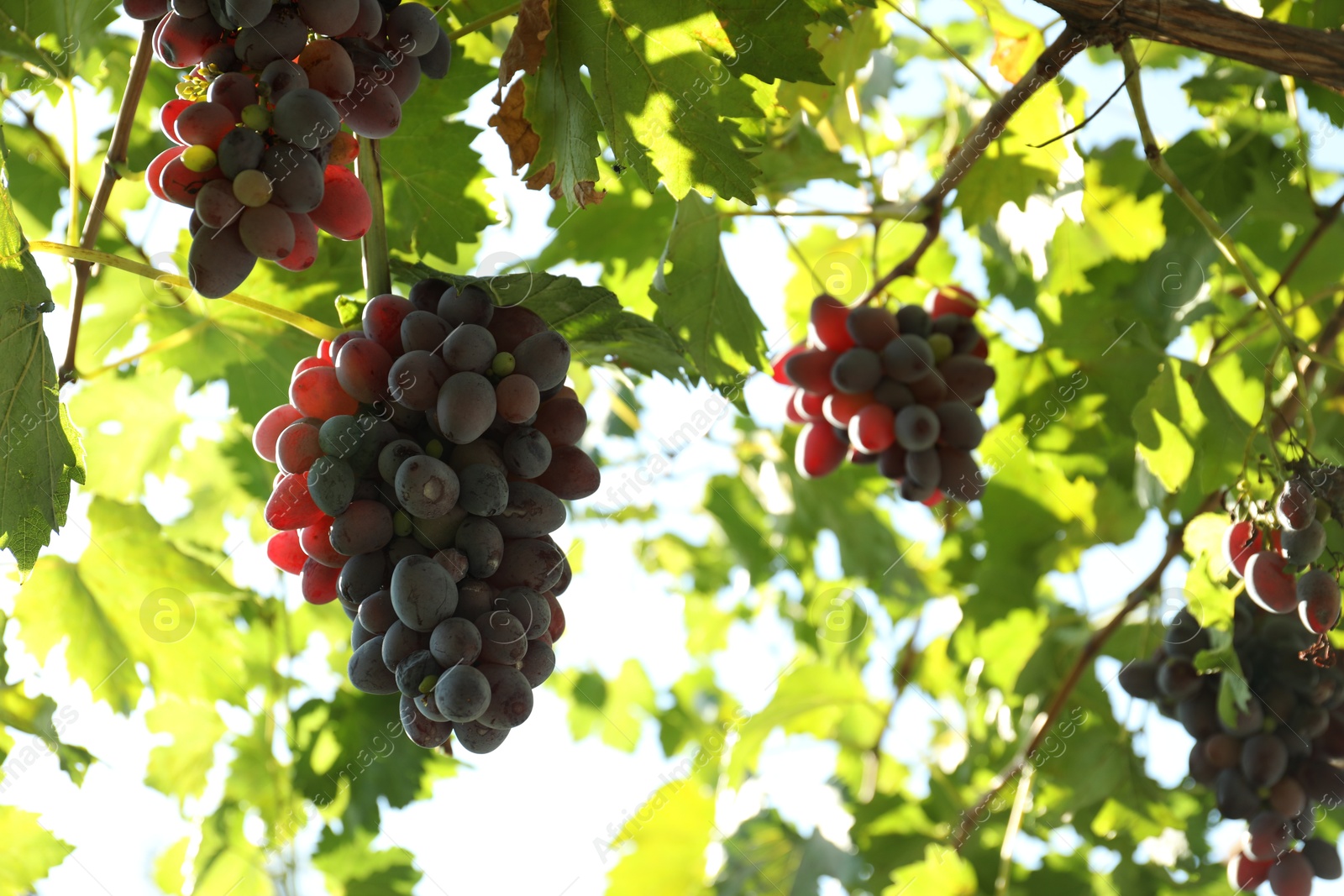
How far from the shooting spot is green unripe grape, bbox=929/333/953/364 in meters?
2.06

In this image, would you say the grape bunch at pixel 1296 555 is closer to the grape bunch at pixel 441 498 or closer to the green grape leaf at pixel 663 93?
the green grape leaf at pixel 663 93

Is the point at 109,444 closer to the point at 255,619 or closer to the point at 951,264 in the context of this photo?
the point at 255,619

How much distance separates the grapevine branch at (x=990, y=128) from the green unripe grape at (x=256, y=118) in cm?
107

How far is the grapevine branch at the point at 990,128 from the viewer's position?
148 cm

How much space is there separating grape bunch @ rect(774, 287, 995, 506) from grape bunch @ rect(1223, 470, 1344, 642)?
52 cm

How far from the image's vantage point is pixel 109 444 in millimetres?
2613

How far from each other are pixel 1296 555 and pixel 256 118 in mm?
1534

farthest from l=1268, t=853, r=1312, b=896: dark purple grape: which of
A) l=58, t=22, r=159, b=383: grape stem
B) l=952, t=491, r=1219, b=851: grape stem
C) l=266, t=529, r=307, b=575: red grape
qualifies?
l=58, t=22, r=159, b=383: grape stem

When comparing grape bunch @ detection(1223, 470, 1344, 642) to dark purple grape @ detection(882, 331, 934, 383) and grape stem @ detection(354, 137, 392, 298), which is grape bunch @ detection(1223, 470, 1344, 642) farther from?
grape stem @ detection(354, 137, 392, 298)

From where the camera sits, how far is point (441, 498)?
105 cm

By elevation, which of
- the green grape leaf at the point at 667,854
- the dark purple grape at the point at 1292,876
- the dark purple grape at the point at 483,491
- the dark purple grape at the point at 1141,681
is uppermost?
the dark purple grape at the point at 1141,681

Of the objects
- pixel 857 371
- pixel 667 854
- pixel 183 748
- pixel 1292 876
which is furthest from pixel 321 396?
pixel 667 854

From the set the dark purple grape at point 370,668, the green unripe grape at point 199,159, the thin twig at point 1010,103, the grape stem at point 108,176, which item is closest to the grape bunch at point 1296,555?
the thin twig at point 1010,103

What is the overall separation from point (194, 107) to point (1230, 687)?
6.47 feet
